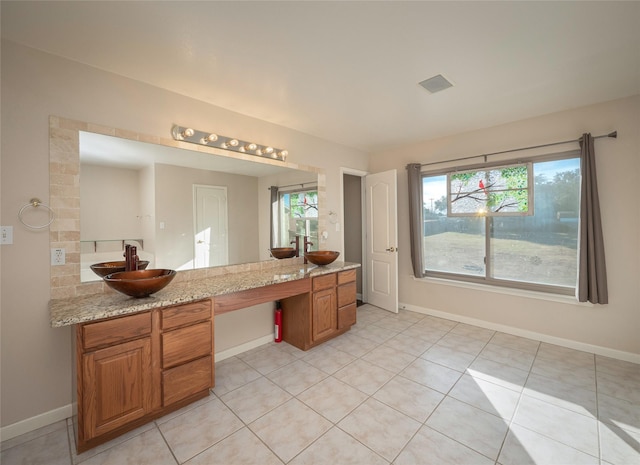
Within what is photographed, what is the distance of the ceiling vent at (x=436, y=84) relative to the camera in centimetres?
225

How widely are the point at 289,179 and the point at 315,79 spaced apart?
1.29 meters

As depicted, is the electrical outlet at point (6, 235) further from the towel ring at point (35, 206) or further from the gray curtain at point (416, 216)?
the gray curtain at point (416, 216)

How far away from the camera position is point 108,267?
2096 millimetres

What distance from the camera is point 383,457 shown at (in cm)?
158

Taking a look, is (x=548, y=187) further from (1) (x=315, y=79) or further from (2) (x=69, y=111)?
(2) (x=69, y=111)

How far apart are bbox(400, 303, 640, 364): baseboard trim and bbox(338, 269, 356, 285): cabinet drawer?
1.37m

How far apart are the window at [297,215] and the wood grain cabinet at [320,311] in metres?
0.68

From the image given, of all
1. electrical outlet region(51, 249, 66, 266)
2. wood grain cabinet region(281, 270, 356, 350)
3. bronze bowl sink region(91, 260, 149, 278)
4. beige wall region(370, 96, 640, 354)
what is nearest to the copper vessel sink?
wood grain cabinet region(281, 270, 356, 350)

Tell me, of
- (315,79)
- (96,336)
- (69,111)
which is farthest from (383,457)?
(69,111)

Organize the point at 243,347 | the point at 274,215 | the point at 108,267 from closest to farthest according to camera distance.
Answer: the point at 108,267, the point at 243,347, the point at 274,215

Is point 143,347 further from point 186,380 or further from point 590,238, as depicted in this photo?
point 590,238

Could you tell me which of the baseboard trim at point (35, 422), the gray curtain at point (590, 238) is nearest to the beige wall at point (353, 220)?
the gray curtain at point (590, 238)

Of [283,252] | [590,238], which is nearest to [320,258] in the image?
[283,252]

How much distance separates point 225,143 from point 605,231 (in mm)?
3865
